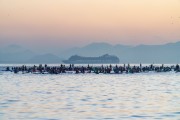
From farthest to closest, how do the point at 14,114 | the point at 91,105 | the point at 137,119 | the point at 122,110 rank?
A: 1. the point at 91,105
2. the point at 122,110
3. the point at 14,114
4. the point at 137,119

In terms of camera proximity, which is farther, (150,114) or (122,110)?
(122,110)

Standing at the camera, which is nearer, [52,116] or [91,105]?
[52,116]

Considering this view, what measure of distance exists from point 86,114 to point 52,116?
2.36 meters

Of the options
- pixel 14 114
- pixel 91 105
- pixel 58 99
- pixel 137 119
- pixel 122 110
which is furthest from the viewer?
pixel 58 99

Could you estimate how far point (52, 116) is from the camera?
91.8 feet

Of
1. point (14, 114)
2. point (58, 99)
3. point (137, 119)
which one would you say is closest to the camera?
point (137, 119)

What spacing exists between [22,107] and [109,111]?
6.68 metres

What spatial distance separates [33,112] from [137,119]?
728 centimetres

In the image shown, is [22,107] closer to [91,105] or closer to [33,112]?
[33,112]

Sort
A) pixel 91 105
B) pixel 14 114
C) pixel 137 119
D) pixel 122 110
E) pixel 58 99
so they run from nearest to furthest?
1. pixel 137 119
2. pixel 14 114
3. pixel 122 110
4. pixel 91 105
5. pixel 58 99

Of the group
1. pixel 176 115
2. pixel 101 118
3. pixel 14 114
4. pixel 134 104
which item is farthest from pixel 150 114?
pixel 14 114

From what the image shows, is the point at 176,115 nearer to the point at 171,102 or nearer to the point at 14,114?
the point at 171,102

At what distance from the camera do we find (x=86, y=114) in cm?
2895

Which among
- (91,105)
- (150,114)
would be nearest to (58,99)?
(91,105)
